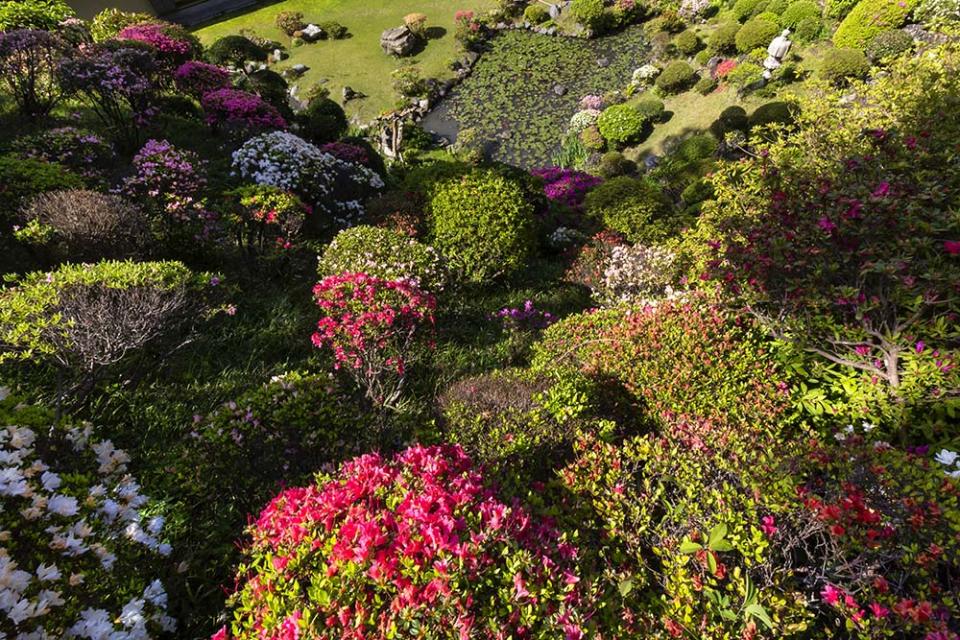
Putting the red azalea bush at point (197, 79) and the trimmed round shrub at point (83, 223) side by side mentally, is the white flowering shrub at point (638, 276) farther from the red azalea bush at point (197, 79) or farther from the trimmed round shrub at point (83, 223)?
the red azalea bush at point (197, 79)

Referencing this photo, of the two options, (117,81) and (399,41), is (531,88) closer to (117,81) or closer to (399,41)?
(399,41)

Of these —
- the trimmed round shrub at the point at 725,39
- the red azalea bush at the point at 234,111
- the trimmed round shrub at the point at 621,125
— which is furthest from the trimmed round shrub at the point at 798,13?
the red azalea bush at the point at 234,111

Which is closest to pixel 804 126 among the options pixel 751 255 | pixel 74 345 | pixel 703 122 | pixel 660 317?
pixel 751 255

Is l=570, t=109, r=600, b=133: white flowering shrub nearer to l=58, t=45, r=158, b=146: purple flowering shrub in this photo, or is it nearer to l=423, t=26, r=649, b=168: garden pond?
l=423, t=26, r=649, b=168: garden pond

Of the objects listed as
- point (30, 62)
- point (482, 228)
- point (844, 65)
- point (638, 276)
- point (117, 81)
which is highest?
point (30, 62)

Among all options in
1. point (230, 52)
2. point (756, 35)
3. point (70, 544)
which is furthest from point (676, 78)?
point (70, 544)
